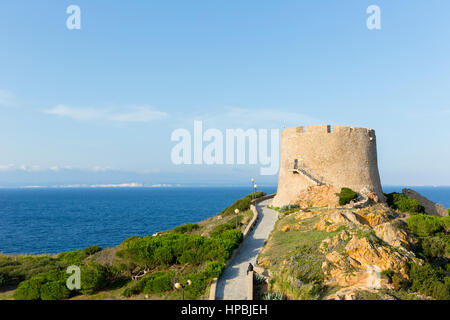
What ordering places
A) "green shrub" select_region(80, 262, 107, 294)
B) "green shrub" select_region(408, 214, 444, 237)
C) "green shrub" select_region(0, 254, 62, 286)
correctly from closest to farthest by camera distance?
"green shrub" select_region(80, 262, 107, 294) < "green shrub" select_region(0, 254, 62, 286) < "green shrub" select_region(408, 214, 444, 237)

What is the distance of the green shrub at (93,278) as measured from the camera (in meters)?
15.6

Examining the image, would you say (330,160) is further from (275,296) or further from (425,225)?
(275,296)

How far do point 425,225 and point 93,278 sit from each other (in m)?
24.2

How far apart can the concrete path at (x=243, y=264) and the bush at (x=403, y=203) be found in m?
14.7

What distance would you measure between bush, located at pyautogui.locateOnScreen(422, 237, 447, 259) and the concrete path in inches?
410

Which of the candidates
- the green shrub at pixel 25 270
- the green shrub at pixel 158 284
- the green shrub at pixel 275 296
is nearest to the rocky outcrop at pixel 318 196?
the green shrub at pixel 275 296

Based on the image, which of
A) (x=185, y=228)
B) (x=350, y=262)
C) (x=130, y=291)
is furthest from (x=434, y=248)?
(x=185, y=228)

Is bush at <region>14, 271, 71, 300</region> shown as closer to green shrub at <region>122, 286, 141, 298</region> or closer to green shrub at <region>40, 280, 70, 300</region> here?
green shrub at <region>40, 280, 70, 300</region>

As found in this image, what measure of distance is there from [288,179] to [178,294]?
67.2 feet

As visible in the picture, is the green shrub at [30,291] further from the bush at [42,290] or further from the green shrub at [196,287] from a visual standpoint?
the green shrub at [196,287]

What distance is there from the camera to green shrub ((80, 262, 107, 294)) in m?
15.6

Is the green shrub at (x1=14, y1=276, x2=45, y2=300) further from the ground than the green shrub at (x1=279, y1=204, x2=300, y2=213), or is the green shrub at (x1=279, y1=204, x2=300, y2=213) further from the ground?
the green shrub at (x1=279, y1=204, x2=300, y2=213)

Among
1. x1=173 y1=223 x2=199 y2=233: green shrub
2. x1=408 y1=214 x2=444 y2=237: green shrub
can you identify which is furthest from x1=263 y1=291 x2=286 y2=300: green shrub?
x1=173 y1=223 x2=199 y2=233: green shrub
